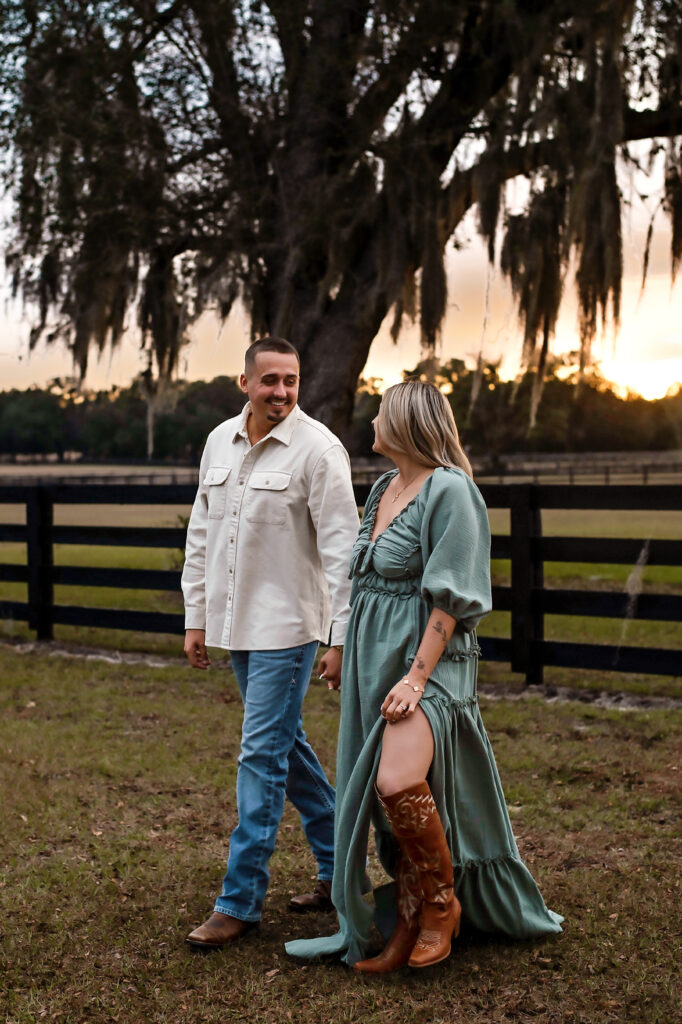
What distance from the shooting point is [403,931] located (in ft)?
8.67

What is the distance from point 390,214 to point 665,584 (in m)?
6.25

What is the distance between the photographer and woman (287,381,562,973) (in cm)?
251

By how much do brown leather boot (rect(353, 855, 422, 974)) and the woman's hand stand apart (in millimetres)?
433

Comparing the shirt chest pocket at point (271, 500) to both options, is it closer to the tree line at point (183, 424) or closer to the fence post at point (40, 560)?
the fence post at point (40, 560)

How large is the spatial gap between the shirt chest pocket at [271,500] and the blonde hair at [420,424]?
0.44 meters

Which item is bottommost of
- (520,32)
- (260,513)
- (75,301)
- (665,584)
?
(665,584)

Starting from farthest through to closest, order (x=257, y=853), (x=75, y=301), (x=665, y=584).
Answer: (x=665, y=584) → (x=75, y=301) → (x=257, y=853)

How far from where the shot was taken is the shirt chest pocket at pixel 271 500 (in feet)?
9.70

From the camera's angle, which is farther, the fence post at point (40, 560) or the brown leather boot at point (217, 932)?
the fence post at point (40, 560)

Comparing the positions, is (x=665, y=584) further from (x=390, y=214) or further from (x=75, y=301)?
(x=75, y=301)

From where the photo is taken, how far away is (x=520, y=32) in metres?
8.08

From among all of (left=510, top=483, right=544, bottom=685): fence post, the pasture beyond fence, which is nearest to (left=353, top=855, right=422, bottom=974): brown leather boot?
the pasture beyond fence

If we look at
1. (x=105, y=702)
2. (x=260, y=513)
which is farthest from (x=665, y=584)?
(x=260, y=513)

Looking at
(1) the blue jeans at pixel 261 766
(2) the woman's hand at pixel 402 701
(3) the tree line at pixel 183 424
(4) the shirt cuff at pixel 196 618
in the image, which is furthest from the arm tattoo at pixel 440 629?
(3) the tree line at pixel 183 424
